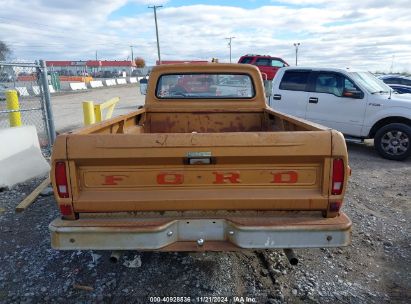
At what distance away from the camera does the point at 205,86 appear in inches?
193

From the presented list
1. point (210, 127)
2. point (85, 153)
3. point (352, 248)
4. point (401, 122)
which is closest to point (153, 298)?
point (85, 153)

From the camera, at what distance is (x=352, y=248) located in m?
3.74

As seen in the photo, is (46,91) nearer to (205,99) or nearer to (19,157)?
(19,157)

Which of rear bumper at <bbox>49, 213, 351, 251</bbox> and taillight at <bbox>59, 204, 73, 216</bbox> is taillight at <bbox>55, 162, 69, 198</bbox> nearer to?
taillight at <bbox>59, 204, 73, 216</bbox>

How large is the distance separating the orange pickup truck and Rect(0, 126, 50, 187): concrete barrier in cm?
349

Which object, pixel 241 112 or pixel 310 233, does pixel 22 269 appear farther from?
pixel 241 112

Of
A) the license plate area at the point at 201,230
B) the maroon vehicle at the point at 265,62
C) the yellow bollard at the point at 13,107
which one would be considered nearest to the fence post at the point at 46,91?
the yellow bollard at the point at 13,107

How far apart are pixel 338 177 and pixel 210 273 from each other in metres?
1.52

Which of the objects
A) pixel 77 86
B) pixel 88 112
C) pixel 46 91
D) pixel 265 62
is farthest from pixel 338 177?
pixel 77 86

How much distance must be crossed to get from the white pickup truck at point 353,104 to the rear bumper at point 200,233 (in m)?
5.64

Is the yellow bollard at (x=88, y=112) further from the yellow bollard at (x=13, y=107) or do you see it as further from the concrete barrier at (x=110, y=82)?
the concrete barrier at (x=110, y=82)

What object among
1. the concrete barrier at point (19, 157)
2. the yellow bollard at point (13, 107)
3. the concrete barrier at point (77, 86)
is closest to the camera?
the concrete barrier at point (19, 157)

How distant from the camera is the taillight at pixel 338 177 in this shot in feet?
8.31

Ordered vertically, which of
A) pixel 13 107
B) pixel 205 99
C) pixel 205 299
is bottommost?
pixel 205 299
